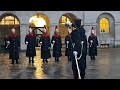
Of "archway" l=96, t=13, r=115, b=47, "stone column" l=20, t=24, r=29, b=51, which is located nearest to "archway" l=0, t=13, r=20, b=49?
"stone column" l=20, t=24, r=29, b=51

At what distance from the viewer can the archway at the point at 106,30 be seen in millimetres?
34344

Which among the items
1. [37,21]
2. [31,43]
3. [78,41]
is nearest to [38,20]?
[37,21]

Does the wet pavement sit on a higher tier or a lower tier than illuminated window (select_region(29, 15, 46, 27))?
lower

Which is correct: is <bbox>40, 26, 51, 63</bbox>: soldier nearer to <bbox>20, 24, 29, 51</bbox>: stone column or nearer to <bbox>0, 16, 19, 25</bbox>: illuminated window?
<bbox>20, 24, 29, 51</bbox>: stone column

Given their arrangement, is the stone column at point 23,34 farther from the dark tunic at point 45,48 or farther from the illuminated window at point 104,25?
the dark tunic at point 45,48

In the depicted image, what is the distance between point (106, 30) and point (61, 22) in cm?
458

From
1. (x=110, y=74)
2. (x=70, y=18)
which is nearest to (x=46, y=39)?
(x=110, y=74)

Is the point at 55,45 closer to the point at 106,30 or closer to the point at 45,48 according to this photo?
the point at 45,48

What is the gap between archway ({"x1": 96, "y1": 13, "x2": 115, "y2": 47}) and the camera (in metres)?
34.3

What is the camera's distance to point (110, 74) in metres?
14.5

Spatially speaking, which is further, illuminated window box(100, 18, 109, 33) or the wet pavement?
illuminated window box(100, 18, 109, 33)

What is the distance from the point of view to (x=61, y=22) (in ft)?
113

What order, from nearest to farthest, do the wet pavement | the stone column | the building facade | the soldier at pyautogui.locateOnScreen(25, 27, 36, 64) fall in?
the wet pavement, the soldier at pyautogui.locateOnScreen(25, 27, 36, 64), the stone column, the building facade
